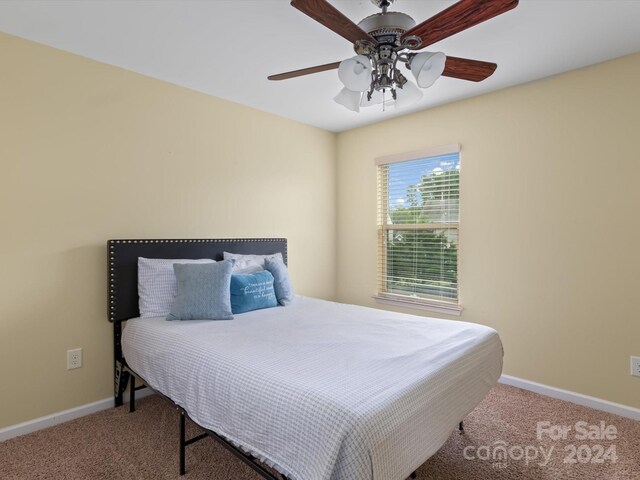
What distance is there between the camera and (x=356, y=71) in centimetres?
161

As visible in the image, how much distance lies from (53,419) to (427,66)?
3.02 meters

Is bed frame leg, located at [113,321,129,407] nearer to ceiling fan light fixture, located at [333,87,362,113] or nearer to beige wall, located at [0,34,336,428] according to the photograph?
beige wall, located at [0,34,336,428]

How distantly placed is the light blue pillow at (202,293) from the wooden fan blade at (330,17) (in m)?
1.65

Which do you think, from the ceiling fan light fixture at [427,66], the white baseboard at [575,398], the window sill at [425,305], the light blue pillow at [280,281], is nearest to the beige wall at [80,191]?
the light blue pillow at [280,281]

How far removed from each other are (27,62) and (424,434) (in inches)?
118

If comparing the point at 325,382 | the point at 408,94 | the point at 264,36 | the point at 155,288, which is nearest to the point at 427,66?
the point at 408,94

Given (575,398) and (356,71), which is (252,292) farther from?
(575,398)

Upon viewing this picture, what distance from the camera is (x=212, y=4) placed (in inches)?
73.3

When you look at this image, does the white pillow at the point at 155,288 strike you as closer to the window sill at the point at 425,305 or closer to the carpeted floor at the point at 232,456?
the carpeted floor at the point at 232,456

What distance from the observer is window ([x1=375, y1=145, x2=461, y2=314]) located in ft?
10.9

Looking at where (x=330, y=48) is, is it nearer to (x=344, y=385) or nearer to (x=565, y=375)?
(x=344, y=385)

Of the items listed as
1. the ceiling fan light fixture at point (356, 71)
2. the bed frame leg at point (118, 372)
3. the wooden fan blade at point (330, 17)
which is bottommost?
the bed frame leg at point (118, 372)

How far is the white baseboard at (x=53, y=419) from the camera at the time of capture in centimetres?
213

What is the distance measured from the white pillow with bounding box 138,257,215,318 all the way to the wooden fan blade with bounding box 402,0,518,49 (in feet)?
6.88
